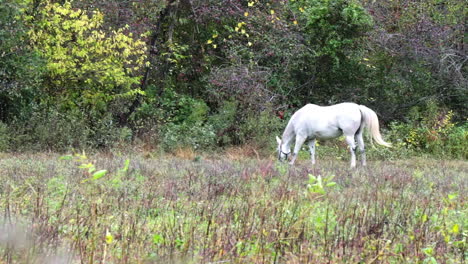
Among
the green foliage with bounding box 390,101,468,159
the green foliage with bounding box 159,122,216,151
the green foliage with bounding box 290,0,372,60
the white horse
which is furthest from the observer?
the green foliage with bounding box 290,0,372,60

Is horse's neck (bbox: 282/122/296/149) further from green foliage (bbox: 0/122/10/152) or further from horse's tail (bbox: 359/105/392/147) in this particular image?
green foliage (bbox: 0/122/10/152)

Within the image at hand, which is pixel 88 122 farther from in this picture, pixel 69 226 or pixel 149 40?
pixel 69 226

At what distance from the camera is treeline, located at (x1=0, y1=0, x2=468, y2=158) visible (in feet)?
52.7

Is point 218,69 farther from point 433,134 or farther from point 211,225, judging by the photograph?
point 211,225

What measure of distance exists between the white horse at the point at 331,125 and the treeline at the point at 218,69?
141 inches

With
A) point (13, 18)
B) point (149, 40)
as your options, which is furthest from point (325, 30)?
point (13, 18)

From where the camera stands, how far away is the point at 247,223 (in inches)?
183

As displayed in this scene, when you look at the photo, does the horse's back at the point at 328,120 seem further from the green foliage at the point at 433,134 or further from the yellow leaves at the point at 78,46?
the green foliage at the point at 433,134

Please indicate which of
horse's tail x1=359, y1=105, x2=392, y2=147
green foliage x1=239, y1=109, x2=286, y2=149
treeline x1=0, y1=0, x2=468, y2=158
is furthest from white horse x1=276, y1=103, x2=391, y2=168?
green foliage x1=239, y1=109, x2=286, y2=149

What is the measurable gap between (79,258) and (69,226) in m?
1.25

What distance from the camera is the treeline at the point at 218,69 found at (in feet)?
52.7

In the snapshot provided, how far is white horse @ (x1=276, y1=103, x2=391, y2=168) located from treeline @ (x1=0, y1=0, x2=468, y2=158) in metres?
3.57

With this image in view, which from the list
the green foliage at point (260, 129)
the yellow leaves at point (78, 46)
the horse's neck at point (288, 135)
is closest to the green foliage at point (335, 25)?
the green foliage at point (260, 129)

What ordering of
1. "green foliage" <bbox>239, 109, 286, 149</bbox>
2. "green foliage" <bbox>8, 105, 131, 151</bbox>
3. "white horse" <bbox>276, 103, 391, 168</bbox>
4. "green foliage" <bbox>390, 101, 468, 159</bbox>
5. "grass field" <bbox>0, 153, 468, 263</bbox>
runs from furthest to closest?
"green foliage" <bbox>390, 101, 468, 159</bbox>
"green foliage" <bbox>239, 109, 286, 149</bbox>
"green foliage" <bbox>8, 105, 131, 151</bbox>
"white horse" <bbox>276, 103, 391, 168</bbox>
"grass field" <bbox>0, 153, 468, 263</bbox>
